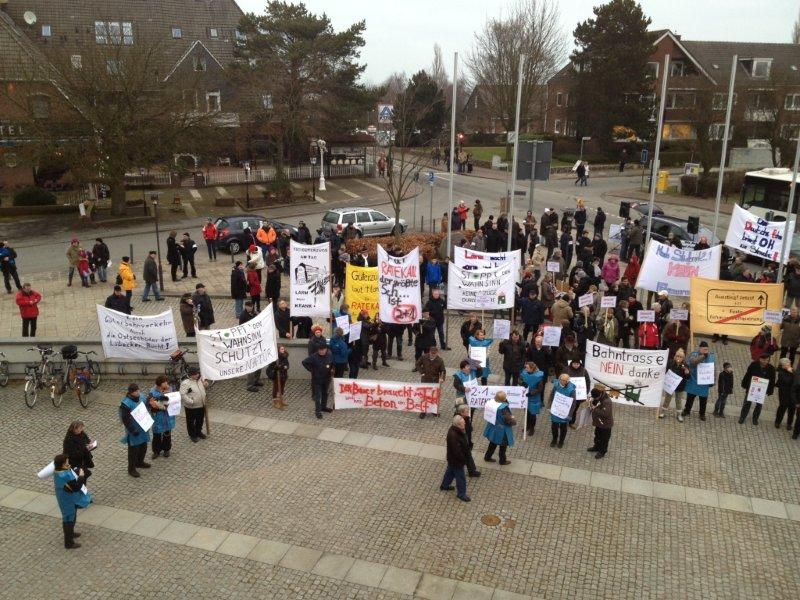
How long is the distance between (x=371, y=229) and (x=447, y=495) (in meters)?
A: 20.4

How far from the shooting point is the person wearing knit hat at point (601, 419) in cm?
1202

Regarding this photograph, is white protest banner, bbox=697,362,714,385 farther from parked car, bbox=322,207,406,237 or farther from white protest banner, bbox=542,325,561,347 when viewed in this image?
parked car, bbox=322,207,406,237

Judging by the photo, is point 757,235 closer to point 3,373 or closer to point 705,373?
point 705,373

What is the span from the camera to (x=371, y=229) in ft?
99.9

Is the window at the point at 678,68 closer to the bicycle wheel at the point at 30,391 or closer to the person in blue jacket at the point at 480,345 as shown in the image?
the person in blue jacket at the point at 480,345

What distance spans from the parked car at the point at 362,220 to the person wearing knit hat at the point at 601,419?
58.4 feet

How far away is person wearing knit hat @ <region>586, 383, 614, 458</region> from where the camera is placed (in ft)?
39.4

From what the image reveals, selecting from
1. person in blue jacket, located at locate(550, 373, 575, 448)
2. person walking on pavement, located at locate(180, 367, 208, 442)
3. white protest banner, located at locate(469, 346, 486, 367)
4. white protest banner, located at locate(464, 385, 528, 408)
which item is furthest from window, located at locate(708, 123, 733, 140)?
person walking on pavement, located at locate(180, 367, 208, 442)

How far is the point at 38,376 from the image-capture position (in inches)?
569

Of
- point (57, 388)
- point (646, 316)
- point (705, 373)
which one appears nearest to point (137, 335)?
point (57, 388)

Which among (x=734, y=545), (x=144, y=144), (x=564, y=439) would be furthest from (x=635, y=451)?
(x=144, y=144)

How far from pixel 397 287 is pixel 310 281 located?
2196 mm

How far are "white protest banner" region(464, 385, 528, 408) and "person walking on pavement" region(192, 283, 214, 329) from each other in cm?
724

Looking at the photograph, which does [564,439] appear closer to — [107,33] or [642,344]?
[642,344]
